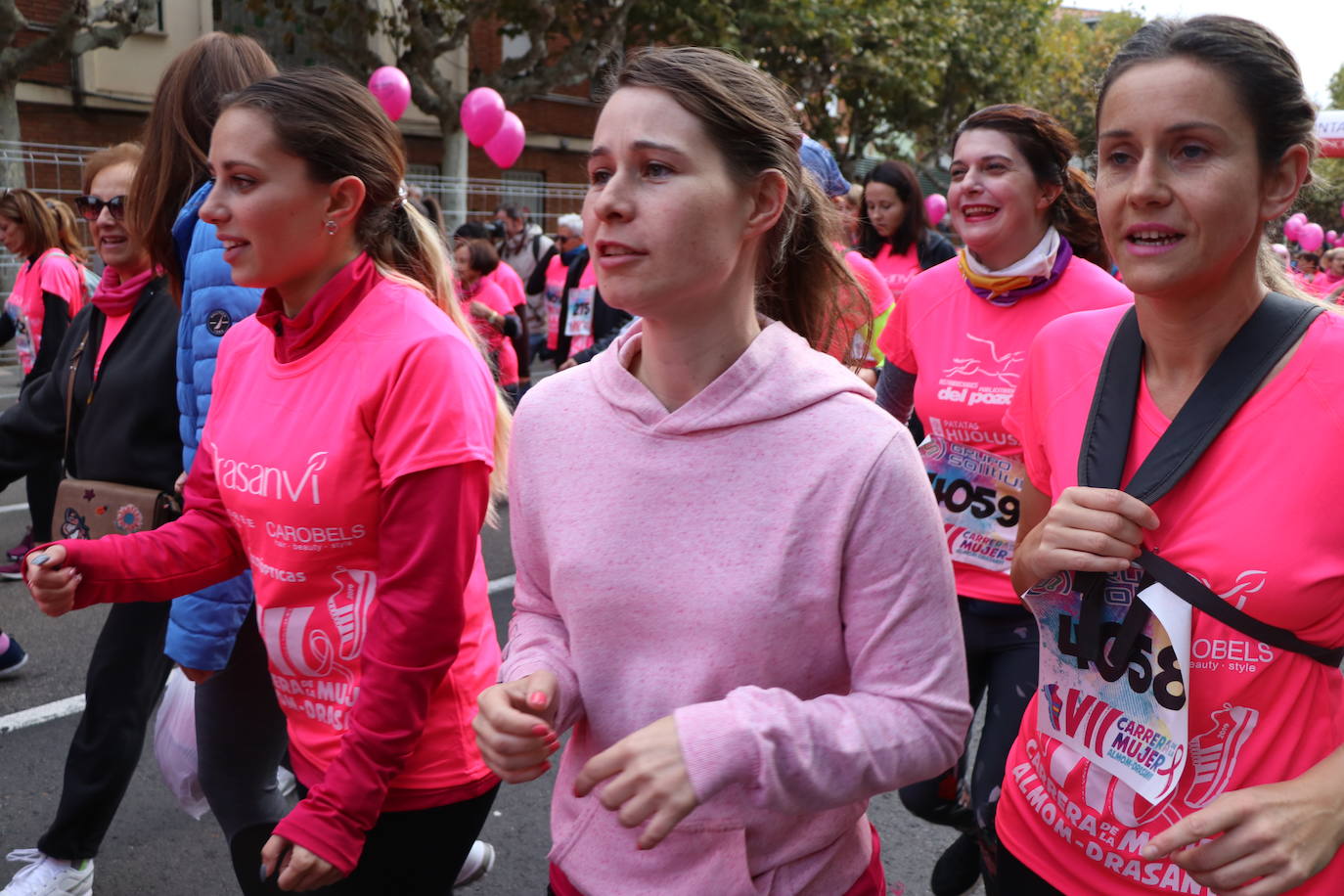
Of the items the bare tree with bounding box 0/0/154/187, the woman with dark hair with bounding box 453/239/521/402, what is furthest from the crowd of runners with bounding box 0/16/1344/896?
the bare tree with bounding box 0/0/154/187

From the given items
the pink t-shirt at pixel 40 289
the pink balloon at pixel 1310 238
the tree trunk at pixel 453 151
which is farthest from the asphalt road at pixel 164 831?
the pink balloon at pixel 1310 238

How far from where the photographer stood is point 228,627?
2.62m

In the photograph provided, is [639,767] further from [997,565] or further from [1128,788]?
[997,565]

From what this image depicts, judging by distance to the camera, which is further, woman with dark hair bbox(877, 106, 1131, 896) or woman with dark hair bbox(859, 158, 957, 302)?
woman with dark hair bbox(859, 158, 957, 302)

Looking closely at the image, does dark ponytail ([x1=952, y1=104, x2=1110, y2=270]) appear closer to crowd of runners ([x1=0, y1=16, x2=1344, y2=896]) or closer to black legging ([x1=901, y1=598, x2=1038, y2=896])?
black legging ([x1=901, y1=598, x2=1038, y2=896])

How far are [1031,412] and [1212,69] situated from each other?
2.04 ft

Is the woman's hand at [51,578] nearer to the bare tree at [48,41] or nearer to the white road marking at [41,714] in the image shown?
the white road marking at [41,714]

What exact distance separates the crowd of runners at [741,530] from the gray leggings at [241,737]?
0.06 meters

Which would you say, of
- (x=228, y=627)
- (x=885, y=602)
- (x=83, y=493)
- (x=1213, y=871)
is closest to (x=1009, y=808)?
(x=1213, y=871)

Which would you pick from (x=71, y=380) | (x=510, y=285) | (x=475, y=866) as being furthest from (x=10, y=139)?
(x=475, y=866)

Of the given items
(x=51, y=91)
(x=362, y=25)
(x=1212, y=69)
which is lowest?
(x=51, y=91)

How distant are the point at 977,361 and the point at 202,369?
2.00 m

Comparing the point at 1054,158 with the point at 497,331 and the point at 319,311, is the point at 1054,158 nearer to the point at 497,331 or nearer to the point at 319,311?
the point at 319,311

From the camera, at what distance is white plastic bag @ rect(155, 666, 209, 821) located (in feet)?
9.26
